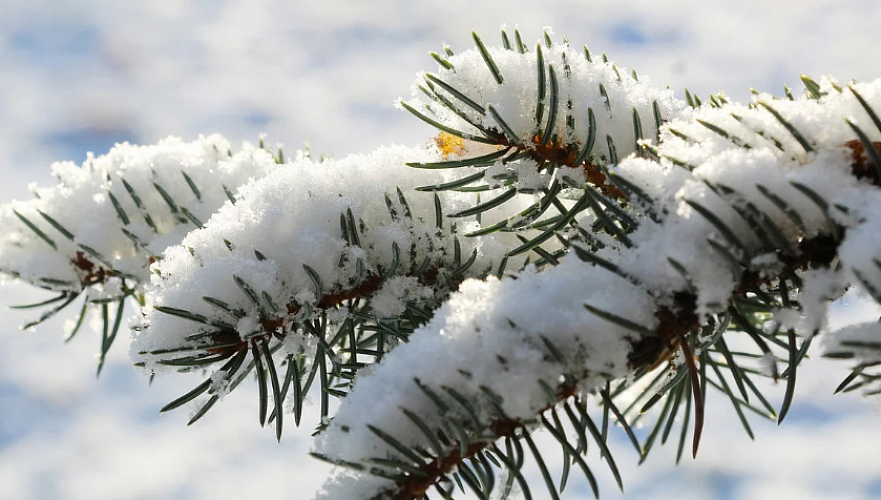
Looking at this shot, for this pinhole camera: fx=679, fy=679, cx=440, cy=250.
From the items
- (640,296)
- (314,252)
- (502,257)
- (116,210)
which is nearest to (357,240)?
(314,252)

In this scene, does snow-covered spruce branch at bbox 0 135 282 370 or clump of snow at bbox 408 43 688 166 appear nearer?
clump of snow at bbox 408 43 688 166

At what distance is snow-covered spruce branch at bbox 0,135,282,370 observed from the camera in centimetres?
95

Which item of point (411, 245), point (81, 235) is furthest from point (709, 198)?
point (81, 235)

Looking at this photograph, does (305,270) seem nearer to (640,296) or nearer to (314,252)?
(314,252)

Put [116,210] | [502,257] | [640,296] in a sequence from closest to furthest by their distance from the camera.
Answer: [640,296] < [502,257] < [116,210]

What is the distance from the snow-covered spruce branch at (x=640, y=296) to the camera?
1.42 ft

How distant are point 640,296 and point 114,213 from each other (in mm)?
812

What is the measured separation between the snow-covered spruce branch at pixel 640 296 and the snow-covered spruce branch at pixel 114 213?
0.56 metres

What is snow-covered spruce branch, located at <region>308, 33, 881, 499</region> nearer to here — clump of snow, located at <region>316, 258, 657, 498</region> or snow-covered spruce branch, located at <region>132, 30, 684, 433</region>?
clump of snow, located at <region>316, 258, 657, 498</region>

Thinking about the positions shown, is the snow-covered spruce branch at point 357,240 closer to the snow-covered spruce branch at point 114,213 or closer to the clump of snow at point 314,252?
the clump of snow at point 314,252

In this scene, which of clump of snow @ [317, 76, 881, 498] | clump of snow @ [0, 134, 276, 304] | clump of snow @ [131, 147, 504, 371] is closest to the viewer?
clump of snow @ [317, 76, 881, 498]

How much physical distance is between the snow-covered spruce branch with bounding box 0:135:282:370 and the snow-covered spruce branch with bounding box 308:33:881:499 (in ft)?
1.83

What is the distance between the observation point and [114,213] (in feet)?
3.23

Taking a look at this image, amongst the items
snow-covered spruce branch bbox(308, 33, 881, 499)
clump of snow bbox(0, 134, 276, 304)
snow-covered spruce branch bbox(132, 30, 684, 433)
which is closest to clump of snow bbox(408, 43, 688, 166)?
snow-covered spruce branch bbox(132, 30, 684, 433)
